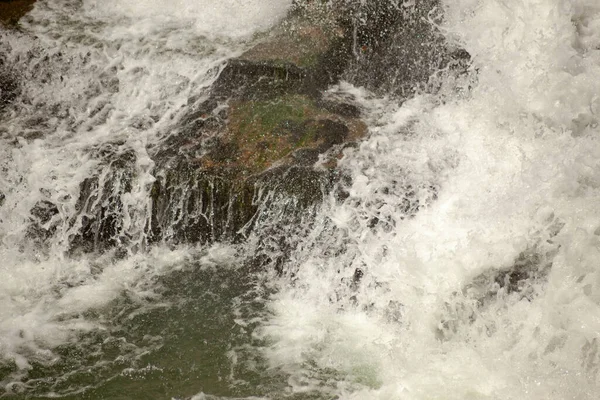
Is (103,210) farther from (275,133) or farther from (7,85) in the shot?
Result: (7,85)

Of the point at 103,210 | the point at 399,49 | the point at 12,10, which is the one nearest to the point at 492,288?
the point at 399,49

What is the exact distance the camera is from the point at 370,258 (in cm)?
562

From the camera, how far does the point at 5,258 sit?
19.9 ft

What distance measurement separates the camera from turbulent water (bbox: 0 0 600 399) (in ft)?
16.1

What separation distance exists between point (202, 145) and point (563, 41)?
11.7 ft

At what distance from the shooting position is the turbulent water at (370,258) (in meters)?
4.90

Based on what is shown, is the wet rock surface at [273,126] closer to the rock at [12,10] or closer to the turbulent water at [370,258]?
the turbulent water at [370,258]

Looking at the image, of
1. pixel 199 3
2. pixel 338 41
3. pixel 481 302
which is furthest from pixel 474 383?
pixel 199 3

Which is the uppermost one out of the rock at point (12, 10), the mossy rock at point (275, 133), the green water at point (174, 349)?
the rock at point (12, 10)

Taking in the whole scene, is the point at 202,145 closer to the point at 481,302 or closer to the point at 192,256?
the point at 192,256

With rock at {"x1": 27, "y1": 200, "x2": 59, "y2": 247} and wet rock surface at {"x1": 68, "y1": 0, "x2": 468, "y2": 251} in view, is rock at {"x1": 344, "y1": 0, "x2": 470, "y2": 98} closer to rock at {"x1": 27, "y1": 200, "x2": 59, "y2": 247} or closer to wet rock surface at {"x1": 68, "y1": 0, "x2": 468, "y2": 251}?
wet rock surface at {"x1": 68, "y1": 0, "x2": 468, "y2": 251}

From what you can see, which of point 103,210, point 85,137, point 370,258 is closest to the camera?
point 370,258

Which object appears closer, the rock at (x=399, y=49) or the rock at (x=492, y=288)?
the rock at (x=492, y=288)

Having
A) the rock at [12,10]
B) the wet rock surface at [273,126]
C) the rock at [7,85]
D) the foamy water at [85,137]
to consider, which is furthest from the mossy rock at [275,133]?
the rock at [12,10]
